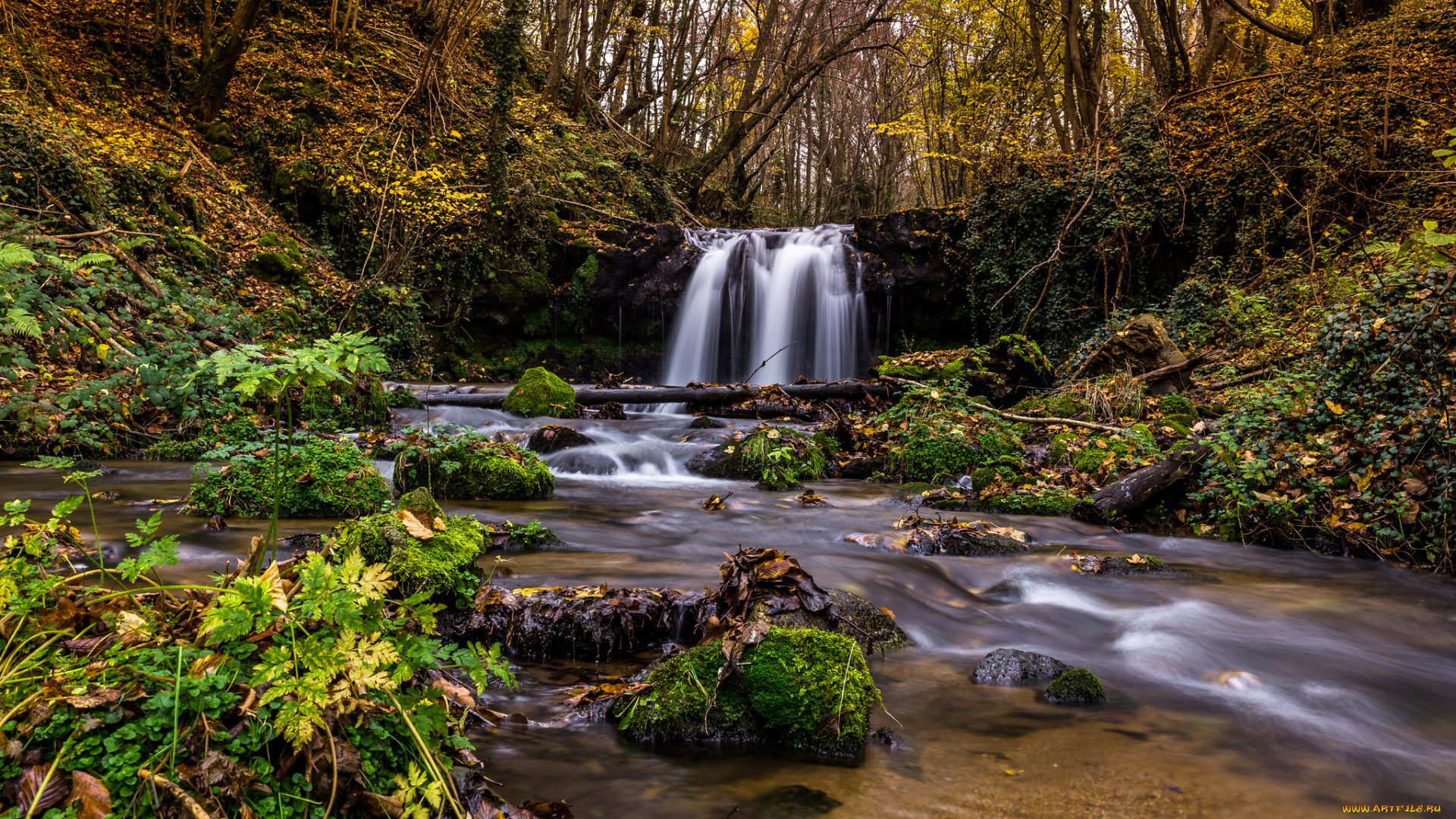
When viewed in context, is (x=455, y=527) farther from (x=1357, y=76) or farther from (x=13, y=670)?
(x=1357, y=76)

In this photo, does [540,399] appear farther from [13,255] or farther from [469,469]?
[13,255]

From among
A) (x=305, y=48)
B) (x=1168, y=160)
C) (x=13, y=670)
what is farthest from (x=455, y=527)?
(x=305, y=48)

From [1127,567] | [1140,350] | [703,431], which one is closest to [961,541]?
[1127,567]

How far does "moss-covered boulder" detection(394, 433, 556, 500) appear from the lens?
7.10m

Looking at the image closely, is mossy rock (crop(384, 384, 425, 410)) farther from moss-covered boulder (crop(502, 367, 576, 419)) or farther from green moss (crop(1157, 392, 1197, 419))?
green moss (crop(1157, 392, 1197, 419))

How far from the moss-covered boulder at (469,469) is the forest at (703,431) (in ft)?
0.14

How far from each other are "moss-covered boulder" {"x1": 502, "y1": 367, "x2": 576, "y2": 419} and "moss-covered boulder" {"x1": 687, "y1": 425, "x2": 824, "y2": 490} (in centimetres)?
302

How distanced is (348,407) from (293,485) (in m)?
4.57

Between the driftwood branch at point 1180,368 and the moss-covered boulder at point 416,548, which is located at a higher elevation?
the driftwood branch at point 1180,368

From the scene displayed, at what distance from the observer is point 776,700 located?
2.83 metres

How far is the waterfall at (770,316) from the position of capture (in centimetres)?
1794

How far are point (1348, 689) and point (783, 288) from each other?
15347 millimetres

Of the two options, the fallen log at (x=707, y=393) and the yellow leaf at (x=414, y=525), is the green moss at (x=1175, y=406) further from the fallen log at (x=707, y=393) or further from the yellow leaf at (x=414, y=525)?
the yellow leaf at (x=414, y=525)

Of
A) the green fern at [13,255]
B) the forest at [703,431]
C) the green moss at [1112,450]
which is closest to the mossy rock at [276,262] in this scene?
the forest at [703,431]
